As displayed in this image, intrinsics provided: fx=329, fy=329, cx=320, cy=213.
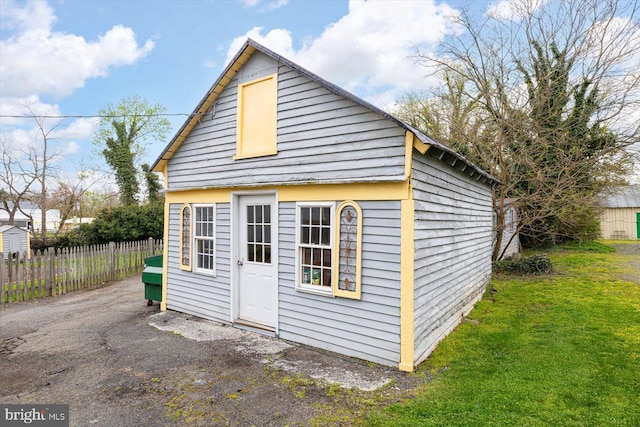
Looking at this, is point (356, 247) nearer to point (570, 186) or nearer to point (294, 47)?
point (570, 186)

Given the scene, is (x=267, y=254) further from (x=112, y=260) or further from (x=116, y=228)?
(x=116, y=228)

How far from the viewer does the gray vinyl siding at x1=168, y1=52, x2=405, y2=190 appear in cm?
479

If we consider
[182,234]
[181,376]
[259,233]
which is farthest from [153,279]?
[181,376]

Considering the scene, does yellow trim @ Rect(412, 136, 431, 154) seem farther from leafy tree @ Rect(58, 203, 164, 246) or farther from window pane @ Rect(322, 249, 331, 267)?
leafy tree @ Rect(58, 203, 164, 246)

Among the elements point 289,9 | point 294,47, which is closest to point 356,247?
point 289,9

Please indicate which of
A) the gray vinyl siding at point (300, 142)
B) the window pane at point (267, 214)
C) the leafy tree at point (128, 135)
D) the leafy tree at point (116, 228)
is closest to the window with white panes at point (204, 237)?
the gray vinyl siding at point (300, 142)

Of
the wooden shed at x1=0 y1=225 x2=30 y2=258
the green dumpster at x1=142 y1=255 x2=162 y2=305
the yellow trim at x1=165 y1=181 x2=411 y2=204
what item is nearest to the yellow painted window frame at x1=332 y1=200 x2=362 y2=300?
the yellow trim at x1=165 y1=181 x2=411 y2=204

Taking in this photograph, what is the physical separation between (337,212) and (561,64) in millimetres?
13819

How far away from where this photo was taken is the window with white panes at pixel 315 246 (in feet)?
17.2

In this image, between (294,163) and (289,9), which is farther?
(289,9)

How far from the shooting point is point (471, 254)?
777 centimetres

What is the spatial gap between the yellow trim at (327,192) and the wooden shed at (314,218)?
0.02 m

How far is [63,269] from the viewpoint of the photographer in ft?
31.8

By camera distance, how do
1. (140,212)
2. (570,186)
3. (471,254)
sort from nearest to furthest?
1. (471,254)
2. (570,186)
3. (140,212)
